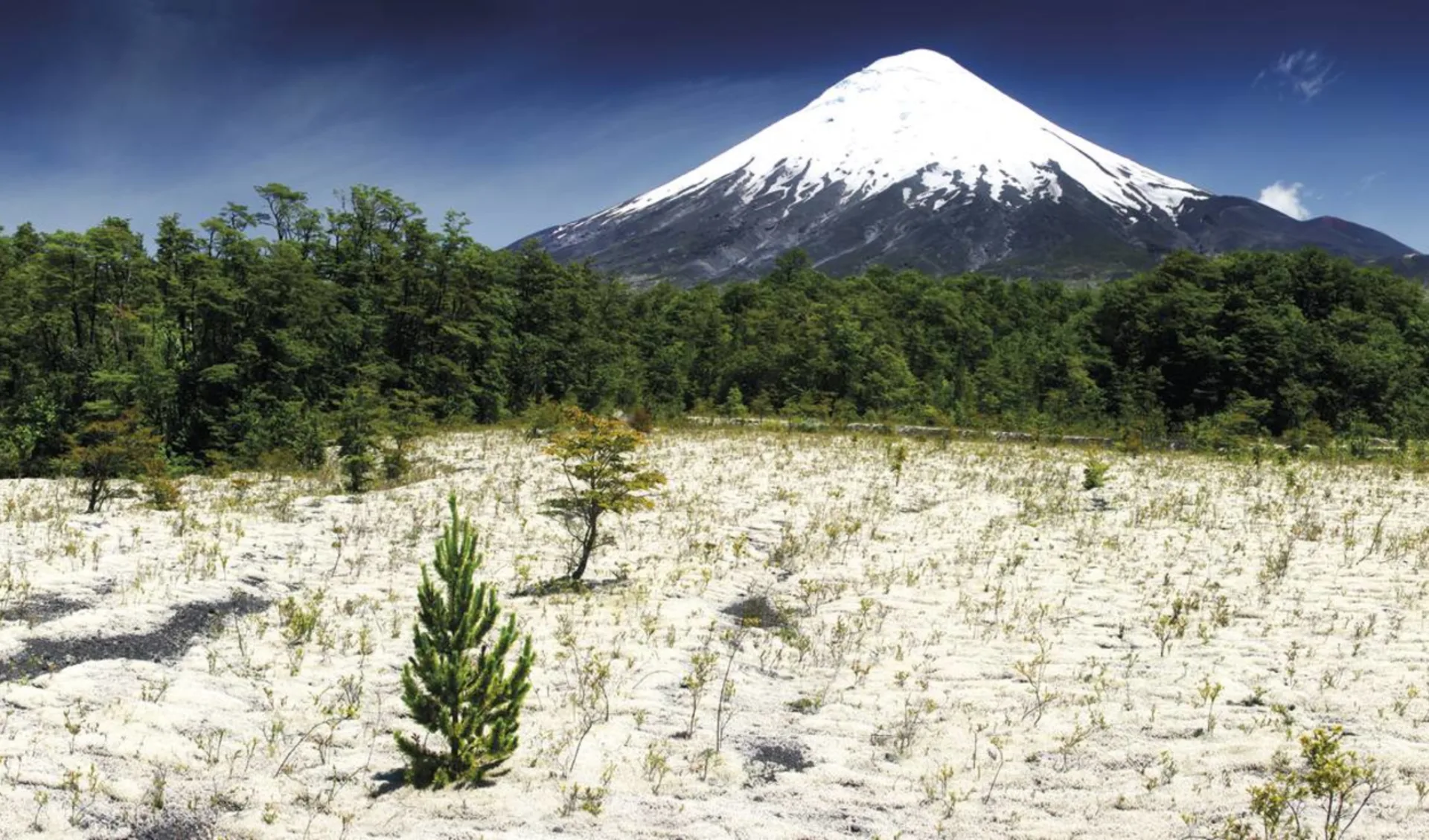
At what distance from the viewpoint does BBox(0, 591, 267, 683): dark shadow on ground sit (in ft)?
22.8

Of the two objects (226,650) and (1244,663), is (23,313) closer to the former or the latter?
(226,650)

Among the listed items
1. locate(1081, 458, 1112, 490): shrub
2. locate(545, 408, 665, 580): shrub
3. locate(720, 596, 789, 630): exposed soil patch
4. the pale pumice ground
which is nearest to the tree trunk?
locate(545, 408, 665, 580): shrub

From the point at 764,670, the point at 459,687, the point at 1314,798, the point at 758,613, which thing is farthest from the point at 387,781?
the point at 1314,798

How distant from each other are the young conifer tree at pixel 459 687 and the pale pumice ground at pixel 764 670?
0.77 ft

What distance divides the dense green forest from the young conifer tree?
42.0ft

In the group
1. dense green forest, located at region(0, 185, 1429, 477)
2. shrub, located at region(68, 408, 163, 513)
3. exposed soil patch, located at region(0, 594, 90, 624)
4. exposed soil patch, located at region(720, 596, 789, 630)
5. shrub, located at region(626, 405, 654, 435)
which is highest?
dense green forest, located at region(0, 185, 1429, 477)

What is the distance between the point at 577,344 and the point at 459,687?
34683 mm

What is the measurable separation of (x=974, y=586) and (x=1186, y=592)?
2552 millimetres

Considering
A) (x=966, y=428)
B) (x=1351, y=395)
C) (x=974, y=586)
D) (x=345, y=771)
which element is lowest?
(x=345, y=771)

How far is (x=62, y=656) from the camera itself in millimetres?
7246

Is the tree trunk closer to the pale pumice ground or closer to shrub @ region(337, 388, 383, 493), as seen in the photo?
the pale pumice ground

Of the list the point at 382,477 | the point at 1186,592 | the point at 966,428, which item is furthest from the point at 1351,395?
the point at 382,477

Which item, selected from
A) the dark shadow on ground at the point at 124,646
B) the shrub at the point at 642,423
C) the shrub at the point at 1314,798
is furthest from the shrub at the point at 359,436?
the shrub at the point at 1314,798

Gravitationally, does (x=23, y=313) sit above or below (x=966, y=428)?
above
